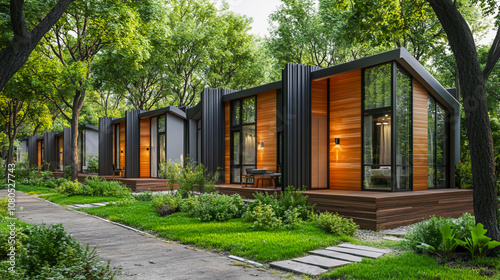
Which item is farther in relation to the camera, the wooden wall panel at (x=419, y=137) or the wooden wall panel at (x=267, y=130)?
the wooden wall panel at (x=267, y=130)

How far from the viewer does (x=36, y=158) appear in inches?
1471

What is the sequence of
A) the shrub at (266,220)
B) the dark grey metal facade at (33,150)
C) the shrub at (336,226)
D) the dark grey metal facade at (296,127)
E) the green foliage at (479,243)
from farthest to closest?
1. the dark grey metal facade at (33,150)
2. the dark grey metal facade at (296,127)
3. the shrub at (266,220)
4. the shrub at (336,226)
5. the green foliage at (479,243)

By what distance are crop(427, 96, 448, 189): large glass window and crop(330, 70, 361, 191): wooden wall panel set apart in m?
2.26

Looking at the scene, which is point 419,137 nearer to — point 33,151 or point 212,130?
point 212,130

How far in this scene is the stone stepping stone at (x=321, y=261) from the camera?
5.11 meters

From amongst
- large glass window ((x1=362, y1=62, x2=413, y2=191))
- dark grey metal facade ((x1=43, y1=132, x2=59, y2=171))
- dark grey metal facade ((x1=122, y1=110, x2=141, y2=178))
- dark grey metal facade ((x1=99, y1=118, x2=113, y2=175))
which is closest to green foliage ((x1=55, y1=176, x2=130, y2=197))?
dark grey metal facade ((x1=122, y1=110, x2=141, y2=178))

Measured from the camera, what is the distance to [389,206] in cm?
839

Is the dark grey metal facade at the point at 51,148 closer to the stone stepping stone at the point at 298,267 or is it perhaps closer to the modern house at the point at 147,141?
the modern house at the point at 147,141

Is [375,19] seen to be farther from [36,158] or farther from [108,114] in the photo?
[36,158]

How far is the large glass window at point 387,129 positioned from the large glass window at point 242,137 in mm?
4944

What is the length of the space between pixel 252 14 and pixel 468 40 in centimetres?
2336

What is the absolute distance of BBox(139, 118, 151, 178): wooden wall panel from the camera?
2111 centimetres

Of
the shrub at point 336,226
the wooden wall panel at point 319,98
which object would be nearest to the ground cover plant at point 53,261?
the shrub at point 336,226

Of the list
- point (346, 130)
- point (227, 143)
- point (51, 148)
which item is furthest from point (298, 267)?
point (51, 148)
